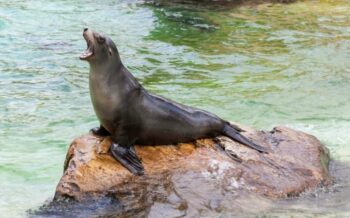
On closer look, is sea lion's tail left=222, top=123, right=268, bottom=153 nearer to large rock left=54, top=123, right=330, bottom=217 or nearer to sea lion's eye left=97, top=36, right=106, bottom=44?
large rock left=54, top=123, right=330, bottom=217

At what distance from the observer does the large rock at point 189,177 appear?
4199 millimetres

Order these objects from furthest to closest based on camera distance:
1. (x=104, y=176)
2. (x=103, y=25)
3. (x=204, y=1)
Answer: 1. (x=204, y=1)
2. (x=103, y=25)
3. (x=104, y=176)

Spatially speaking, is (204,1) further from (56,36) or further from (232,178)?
(232,178)

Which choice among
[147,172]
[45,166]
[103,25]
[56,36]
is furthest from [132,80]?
[103,25]

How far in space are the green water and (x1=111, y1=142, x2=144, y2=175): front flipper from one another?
28.4 inches

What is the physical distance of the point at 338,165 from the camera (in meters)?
5.25

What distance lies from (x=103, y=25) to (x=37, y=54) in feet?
8.65

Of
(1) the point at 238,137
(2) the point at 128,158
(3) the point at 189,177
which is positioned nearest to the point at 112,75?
Result: (2) the point at 128,158

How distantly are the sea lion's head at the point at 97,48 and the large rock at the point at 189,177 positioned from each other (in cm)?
55

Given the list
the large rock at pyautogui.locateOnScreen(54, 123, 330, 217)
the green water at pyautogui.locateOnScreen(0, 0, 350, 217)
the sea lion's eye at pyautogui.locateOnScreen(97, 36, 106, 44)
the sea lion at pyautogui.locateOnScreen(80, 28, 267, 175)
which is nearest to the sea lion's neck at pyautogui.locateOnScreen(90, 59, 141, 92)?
the sea lion at pyautogui.locateOnScreen(80, 28, 267, 175)

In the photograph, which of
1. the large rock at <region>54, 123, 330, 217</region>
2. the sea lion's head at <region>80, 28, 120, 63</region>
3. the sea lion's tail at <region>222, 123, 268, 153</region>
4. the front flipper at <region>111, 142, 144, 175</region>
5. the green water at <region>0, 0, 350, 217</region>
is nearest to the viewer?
the large rock at <region>54, 123, 330, 217</region>

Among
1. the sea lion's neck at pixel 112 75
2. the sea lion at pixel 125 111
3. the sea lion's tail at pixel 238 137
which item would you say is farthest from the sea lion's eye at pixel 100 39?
the sea lion's tail at pixel 238 137

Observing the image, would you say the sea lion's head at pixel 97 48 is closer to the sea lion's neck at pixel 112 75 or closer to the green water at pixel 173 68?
the sea lion's neck at pixel 112 75

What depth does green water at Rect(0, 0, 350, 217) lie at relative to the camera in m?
6.29
